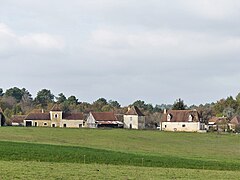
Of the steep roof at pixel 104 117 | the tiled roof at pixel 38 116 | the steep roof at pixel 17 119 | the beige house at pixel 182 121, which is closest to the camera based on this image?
the beige house at pixel 182 121

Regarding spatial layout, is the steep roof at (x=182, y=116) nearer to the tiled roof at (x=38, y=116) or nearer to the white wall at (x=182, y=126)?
the white wall at (x=182, y=126)

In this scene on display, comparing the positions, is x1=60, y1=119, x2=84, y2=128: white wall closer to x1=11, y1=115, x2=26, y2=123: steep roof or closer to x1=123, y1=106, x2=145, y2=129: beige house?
x1=123, y1=106, x2=145, y2=129: beige house

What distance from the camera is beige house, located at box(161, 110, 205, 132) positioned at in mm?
141875

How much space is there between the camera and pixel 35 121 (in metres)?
152

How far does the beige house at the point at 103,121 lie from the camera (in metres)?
148

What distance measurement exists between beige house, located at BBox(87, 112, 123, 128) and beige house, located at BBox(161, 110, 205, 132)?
1299cm

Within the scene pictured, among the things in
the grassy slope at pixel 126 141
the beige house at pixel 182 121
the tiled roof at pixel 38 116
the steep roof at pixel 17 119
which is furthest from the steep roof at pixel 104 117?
the grassy slope at pixel 126 141


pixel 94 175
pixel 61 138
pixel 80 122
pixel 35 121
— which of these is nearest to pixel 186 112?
pixel 80 122

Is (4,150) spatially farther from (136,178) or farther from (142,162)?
(136,178)

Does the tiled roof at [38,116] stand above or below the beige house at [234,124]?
above

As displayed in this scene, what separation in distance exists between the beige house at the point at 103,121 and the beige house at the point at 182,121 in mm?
12985

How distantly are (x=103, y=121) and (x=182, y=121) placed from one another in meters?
21.5

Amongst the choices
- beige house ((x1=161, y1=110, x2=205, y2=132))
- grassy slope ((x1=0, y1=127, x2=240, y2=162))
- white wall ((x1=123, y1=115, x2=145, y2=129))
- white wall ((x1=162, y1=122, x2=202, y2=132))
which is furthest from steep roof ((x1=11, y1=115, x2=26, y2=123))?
grassy slope ((x1=0, y1=127, x2=240, y2=162))

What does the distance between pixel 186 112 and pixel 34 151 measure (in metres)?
96.6
